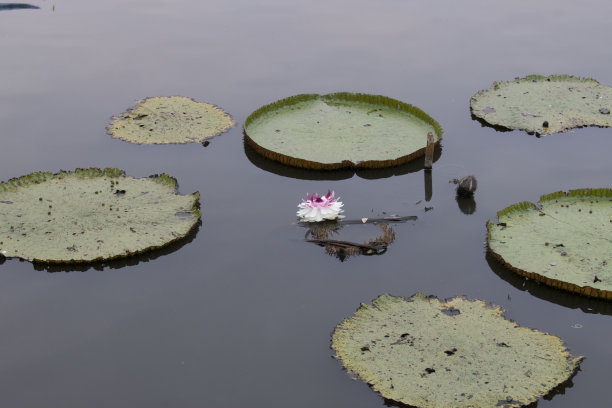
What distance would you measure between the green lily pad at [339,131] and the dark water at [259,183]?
0.50ft

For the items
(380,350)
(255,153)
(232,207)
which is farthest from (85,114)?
(380,350)

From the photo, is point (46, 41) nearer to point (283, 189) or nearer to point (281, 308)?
point (283, 189)

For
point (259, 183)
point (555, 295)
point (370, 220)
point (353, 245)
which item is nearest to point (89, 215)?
point (259, 183)

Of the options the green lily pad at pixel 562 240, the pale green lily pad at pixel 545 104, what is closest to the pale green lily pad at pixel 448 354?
the green lily pad at pixel 562 240

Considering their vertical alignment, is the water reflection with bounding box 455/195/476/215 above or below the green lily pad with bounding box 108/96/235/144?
below

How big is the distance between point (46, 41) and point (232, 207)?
441 centimetres

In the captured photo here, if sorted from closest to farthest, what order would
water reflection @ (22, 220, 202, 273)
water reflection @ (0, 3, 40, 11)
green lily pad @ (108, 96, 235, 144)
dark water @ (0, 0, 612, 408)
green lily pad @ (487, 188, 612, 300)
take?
dark water @ (0, 0, 612, 408)
green lily pad @ (487, 188, 612, 300)
water reflection @ (22, 220, 202, 273)
green lily pad @ (108, 96, 235, 144)
water reflection @ (0, 3, 40, 11)

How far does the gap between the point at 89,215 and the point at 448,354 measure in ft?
8.78

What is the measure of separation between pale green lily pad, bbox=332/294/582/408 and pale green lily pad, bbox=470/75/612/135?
2675 mm

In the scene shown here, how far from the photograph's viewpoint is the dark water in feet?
12.8

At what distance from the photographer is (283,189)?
5.59 meters

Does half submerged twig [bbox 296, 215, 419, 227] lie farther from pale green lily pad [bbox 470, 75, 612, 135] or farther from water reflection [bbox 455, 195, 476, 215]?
pale green lily pad [bbox 470, 75, 612, 135]

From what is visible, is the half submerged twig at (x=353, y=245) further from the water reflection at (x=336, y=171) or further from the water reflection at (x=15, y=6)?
the water reflection at (x=15, y=6)

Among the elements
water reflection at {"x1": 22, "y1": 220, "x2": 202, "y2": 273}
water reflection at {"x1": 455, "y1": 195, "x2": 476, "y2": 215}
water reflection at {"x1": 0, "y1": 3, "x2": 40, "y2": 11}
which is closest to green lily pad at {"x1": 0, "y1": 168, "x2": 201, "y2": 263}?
water reflection at {"x1": 22, "y1": 220, "x2": 202, "y2": 273}
